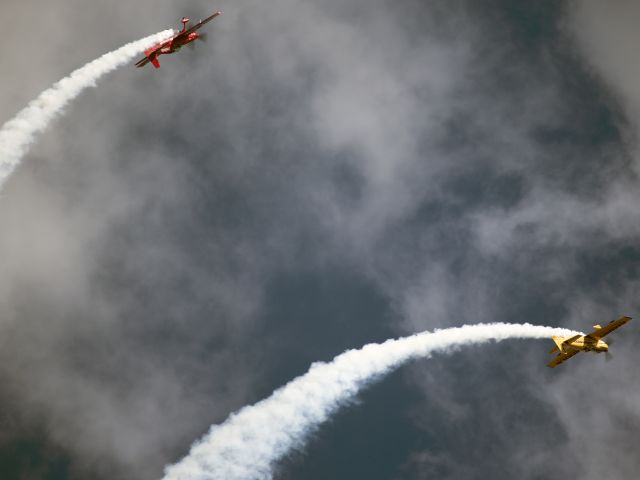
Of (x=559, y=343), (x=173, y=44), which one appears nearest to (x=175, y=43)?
(x=173, y=44)

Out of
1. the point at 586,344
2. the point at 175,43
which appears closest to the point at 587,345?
the point at 586,344

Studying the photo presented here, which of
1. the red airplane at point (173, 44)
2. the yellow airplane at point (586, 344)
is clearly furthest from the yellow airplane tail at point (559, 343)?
the red airplane at point (173, 44)

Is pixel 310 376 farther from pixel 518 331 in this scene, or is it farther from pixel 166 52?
pixel 166 52

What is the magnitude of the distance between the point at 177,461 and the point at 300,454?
52.2 feet

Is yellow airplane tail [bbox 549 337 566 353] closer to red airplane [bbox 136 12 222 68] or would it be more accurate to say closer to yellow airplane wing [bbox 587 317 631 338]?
yellow airplane wing [bbox 587 317 631 338]

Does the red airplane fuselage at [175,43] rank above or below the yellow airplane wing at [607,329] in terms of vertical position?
above

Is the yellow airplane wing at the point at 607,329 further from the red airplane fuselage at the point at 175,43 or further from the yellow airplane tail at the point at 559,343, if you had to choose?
the red airplane fuselage at the point at 175,43

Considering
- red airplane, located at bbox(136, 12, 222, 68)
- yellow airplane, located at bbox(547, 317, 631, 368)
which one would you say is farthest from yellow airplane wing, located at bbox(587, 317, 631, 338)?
red airplane, located at bbox(136, 12, 222, 68)

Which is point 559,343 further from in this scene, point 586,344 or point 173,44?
point 173,44

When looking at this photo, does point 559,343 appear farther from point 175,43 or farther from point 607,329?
point 175,43

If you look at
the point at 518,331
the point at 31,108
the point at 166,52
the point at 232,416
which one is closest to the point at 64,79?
the point at 31,108

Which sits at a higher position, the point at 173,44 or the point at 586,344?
the point at 173,44

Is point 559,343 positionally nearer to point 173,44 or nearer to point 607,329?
point 607,329

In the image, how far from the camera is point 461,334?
98812 millimetres
